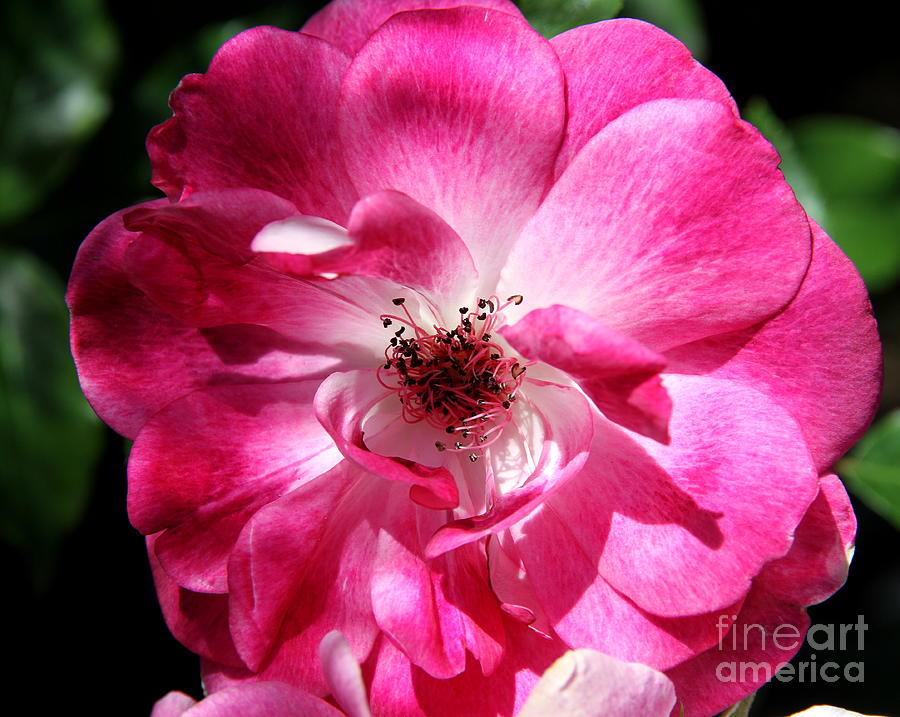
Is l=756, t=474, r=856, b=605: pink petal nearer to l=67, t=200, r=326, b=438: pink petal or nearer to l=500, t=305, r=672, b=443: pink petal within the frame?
l=500, t=305, r=672, b=443: pink petal

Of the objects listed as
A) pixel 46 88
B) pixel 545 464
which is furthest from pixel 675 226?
pixel 46 88

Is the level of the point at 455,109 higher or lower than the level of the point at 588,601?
higher

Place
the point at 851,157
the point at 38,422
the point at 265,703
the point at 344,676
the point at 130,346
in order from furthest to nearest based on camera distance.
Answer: the point at 851,157
the point at 38,422
the point at 130,346
the point at 265,703
the point at 344,676

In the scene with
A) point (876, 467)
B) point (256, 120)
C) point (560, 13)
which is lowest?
point (876, 467)

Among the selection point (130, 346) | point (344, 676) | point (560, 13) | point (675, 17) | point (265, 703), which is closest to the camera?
point (344, 676)

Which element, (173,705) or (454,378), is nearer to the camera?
(173,705)

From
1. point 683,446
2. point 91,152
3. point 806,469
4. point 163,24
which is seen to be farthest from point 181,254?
point 163,24

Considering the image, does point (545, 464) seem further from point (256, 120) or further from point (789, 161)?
point (789, 161)

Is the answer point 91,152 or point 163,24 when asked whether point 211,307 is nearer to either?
point 91,152

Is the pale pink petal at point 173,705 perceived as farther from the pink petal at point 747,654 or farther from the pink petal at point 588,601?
the pink petal at point 747,654
